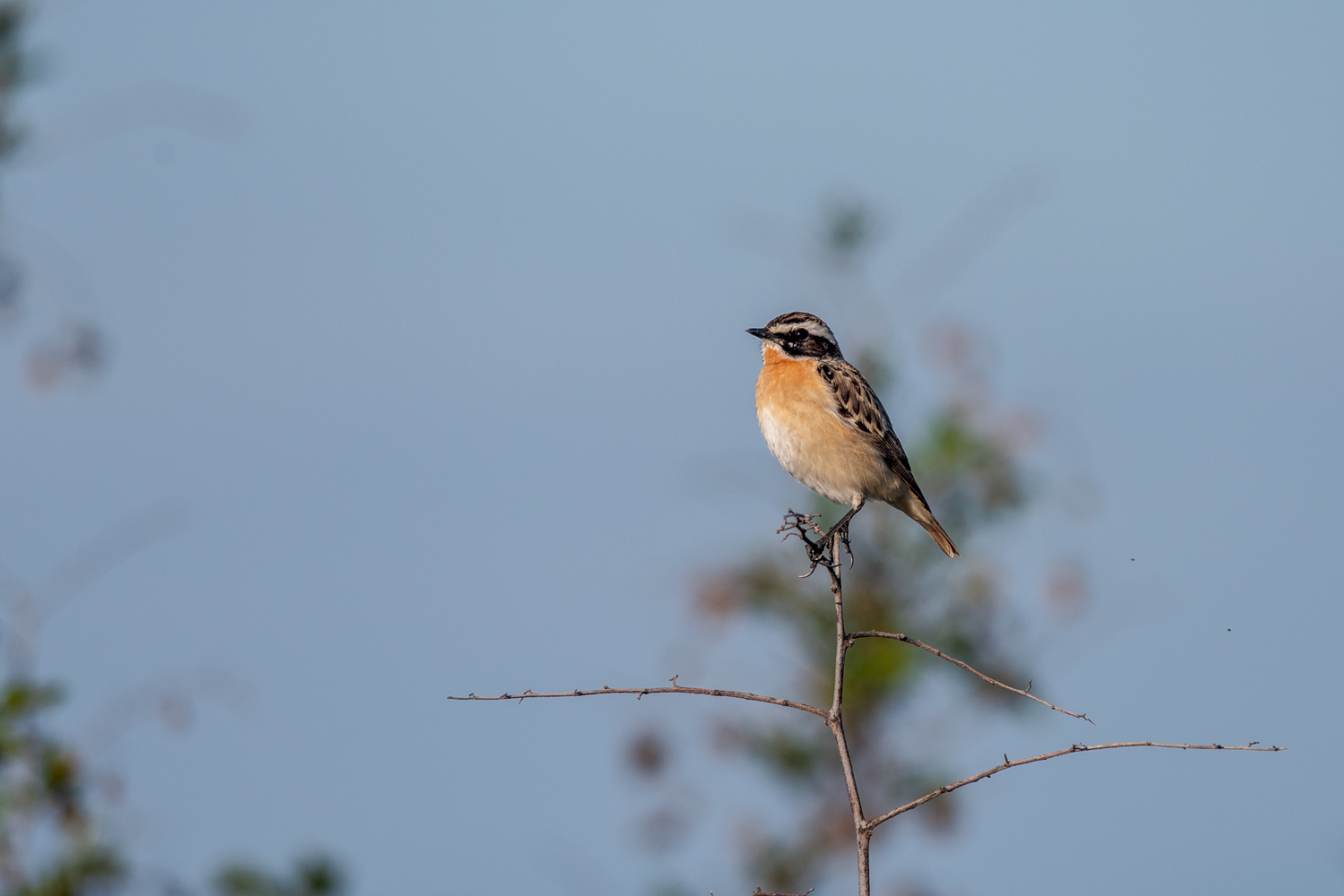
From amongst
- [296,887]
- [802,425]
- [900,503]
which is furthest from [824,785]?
[296,887]

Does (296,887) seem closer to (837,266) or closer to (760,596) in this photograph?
(760,596)

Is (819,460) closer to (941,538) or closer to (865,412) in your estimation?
(865,412)

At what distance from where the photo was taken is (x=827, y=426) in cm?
750

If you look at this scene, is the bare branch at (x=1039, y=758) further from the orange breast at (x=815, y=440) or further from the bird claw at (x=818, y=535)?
the orange breast at (x=815, y=440)

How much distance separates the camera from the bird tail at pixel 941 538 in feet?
26.6

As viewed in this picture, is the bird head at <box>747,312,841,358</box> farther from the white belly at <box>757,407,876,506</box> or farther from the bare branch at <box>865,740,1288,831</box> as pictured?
the bare branch at <box>865,740,1288,831</box>

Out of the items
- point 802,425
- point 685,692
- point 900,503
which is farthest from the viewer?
point 900,503

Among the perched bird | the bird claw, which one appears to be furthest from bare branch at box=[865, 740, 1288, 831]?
the perched bird

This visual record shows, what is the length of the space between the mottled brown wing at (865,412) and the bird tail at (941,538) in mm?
165

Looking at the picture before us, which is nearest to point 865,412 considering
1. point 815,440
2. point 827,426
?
point 827,426

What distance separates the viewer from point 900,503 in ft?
26.5

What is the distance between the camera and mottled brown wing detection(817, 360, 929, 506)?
7.69 metres

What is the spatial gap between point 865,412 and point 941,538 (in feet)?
3.33

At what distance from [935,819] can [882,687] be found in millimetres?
977
